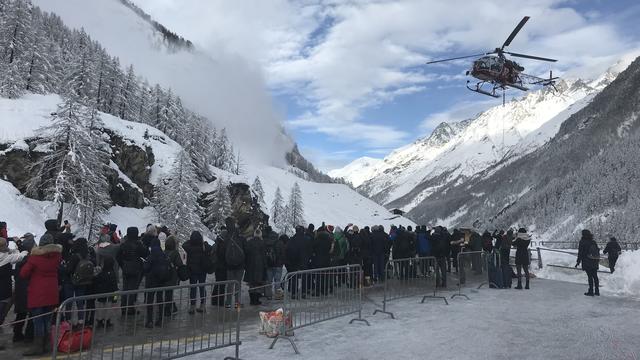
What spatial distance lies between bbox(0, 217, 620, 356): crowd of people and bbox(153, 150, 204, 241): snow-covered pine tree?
32239 millimetres

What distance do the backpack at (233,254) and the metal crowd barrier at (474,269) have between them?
8.60 m

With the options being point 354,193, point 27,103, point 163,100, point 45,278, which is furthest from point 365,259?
point 354,193

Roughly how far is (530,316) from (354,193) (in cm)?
14680

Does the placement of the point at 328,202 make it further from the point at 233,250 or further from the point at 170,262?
the point at 170,262

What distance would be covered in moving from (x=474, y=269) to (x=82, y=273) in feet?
43.5

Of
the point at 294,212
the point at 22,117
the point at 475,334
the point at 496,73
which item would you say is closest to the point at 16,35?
the point at 22,117

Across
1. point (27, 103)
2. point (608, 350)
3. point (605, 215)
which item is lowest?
point (608, 350)

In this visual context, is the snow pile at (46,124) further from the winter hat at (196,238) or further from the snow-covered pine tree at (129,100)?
the winter hat at (196,238)

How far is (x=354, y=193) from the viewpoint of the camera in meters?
158

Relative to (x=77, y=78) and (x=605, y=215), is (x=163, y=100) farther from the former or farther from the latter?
(x=605, y=215)

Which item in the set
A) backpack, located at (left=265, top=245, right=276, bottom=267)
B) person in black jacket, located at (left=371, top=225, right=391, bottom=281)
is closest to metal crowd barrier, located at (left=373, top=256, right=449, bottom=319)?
person in black jacket, located at (left=371, top=225, right=391, bottom=281)

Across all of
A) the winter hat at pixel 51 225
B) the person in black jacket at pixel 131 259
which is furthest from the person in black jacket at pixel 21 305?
the person in black jacket at pixel 131 259

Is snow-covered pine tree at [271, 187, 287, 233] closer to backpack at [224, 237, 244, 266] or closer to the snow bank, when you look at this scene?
the snow bank

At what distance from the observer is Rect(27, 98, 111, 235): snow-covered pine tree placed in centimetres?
3369
